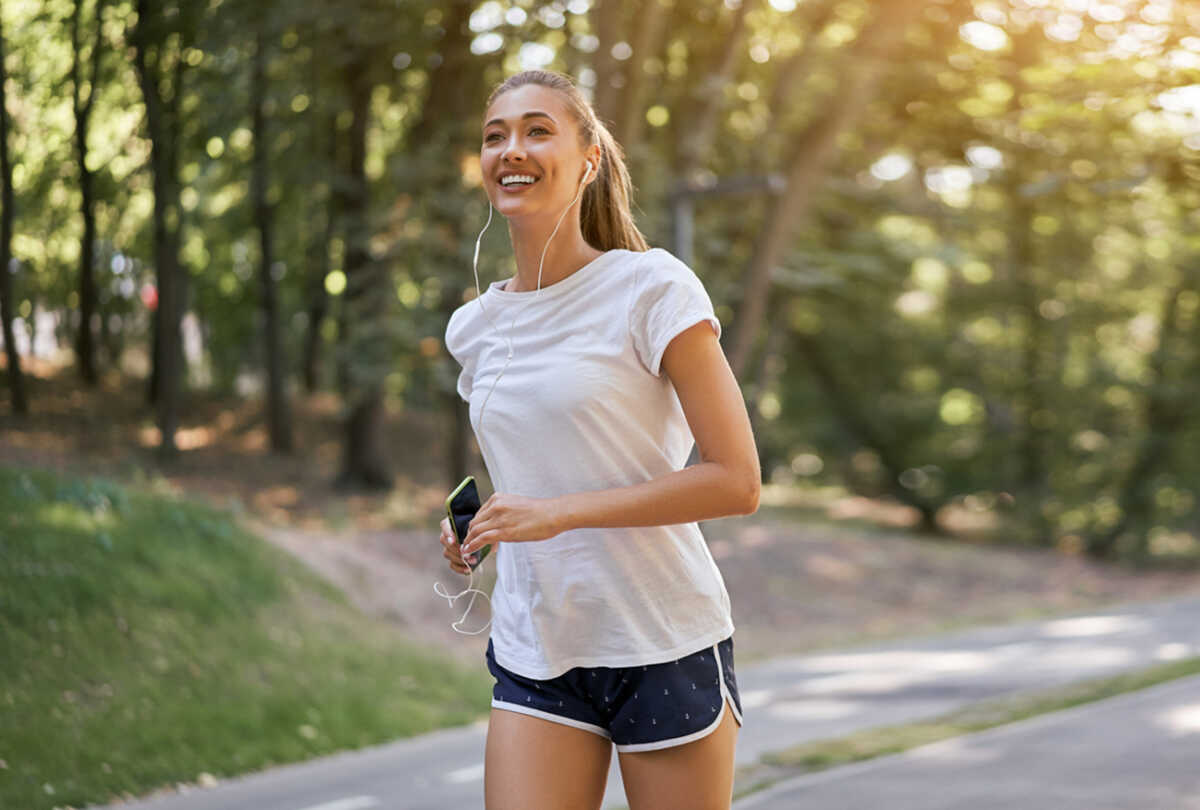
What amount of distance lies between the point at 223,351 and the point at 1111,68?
2217 centimetres

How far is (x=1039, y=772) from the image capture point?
6.17 m

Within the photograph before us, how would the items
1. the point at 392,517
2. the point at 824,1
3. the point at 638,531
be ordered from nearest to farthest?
the point at 638,531
the point at 824,1
the point at 392,517

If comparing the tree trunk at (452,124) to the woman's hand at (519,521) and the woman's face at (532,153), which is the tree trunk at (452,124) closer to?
the woman's face at (532,153)

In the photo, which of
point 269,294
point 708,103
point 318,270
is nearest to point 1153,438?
point 708,103

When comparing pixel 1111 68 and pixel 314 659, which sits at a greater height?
pixel 1111 68

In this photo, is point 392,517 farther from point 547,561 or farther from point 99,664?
point 547,561

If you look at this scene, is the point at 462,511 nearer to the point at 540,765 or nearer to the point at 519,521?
the point at 519,521

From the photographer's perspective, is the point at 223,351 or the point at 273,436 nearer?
the point at 273,436

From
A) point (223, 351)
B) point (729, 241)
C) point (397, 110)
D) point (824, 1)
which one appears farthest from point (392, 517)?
point (223, 351)

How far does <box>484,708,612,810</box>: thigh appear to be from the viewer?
8.02 ft

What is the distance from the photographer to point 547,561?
250cm

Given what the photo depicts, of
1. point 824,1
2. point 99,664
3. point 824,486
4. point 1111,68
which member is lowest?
point 824,486

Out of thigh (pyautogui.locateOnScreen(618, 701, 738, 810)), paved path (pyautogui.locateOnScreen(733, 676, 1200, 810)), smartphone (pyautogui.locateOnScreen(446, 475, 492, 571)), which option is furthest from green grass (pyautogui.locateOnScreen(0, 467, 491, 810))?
thigh (pyautogui.locateOnScreen(618, 701, 738, 810))

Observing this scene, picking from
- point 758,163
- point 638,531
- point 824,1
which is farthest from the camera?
point 758,163
